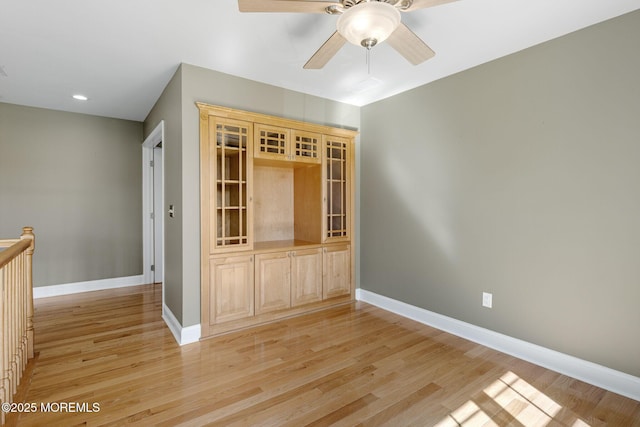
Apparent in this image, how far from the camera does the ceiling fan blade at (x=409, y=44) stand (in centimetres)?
179

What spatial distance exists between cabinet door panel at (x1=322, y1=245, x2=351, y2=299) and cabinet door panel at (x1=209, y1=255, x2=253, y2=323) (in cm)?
97

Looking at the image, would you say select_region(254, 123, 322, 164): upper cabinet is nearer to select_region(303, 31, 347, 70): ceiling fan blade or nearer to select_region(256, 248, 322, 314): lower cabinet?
select_region(256, 248, 322, 314): lower cabinet

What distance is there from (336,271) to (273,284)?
0.88m

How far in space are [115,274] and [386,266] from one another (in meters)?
4.00

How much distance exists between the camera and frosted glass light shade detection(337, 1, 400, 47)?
146 cm

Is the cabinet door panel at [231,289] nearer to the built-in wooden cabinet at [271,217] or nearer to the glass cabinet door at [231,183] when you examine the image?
the built-in wooden cabinet at [271,217]

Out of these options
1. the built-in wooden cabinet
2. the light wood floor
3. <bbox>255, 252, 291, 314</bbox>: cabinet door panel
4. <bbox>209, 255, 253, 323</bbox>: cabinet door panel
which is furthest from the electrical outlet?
<bbox>209, 255, 253, 323</bbox>: cabinet door panel

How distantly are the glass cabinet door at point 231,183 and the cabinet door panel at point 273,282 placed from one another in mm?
305

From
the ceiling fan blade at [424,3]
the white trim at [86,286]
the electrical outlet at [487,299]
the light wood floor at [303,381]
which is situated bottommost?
the light wood floor at [303,381]

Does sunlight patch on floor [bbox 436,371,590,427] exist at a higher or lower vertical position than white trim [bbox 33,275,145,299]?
lower

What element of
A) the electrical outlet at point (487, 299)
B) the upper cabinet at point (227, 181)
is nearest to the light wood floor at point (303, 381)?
the electrical outlet at point (487, 299)

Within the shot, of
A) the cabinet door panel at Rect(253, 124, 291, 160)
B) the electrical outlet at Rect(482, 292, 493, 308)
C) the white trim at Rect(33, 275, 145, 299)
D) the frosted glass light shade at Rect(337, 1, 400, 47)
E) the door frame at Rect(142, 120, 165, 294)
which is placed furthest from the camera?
the door frame at Rect(142, 120, 165, 294)

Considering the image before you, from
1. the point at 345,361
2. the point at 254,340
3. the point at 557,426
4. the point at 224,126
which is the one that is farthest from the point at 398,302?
the point at 224,126

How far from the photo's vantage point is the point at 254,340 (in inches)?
117
